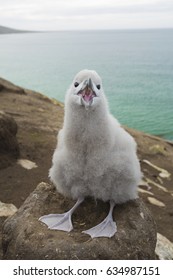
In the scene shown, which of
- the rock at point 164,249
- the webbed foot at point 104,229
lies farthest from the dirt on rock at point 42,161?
the webbed foot at point 104,229

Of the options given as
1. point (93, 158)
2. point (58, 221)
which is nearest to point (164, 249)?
point (58, 221)

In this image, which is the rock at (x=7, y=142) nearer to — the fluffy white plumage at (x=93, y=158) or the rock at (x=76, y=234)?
the rock at (x=76, y=234)

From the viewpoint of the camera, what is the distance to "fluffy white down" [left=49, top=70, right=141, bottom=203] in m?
4.91

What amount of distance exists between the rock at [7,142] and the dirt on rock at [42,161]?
0.15 metres

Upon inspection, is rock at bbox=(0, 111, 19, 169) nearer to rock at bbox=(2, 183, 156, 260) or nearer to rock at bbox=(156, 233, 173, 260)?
rock at bbox=(2, 183, 156, 260)

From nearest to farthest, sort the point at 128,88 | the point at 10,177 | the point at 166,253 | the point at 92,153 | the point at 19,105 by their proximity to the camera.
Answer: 1. the point at 92,153
2. the point at 166,253
3. the point at 10,177
4. the point at 19,105
5. the point at 128,88

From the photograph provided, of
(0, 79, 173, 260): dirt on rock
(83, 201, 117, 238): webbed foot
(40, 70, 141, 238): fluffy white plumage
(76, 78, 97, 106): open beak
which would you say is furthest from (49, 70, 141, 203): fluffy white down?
(0, 79, 173, 260): dirt on rock

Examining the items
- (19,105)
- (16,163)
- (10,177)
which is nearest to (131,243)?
(10,177)

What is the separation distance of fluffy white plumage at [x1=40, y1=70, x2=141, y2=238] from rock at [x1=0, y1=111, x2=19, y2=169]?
14.7 ft

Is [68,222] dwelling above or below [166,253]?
above

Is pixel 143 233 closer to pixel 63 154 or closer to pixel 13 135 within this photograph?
pixel 63 154

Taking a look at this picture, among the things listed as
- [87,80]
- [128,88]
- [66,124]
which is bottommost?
[128,88]

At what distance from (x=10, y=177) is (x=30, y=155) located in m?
1.57

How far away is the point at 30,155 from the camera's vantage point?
10.8 m
